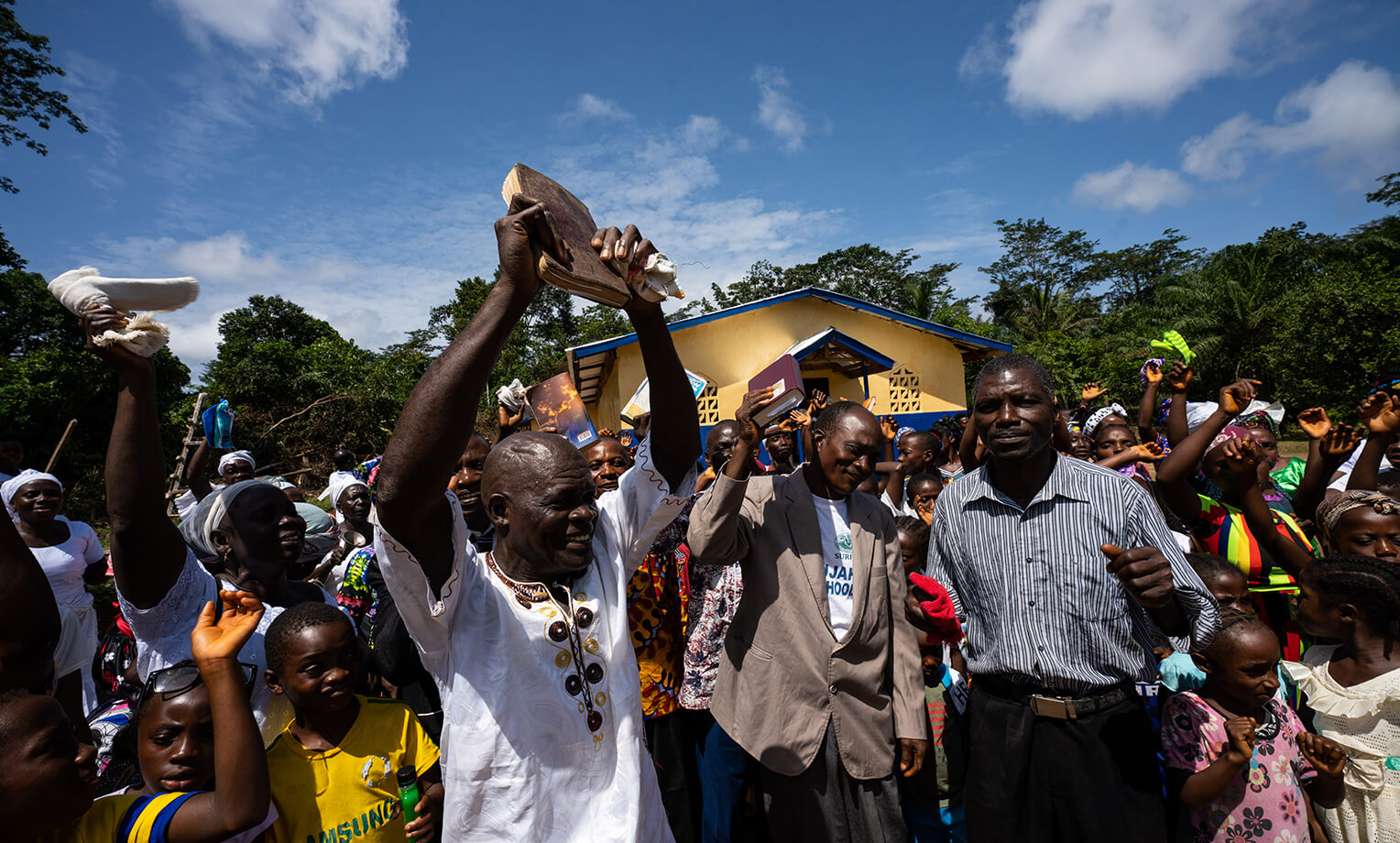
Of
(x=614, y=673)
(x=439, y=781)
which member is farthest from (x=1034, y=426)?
(x=439, y=781)

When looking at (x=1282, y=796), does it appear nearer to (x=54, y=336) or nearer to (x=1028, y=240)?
(x=54, y=336)

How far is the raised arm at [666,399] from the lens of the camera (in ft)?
6.27

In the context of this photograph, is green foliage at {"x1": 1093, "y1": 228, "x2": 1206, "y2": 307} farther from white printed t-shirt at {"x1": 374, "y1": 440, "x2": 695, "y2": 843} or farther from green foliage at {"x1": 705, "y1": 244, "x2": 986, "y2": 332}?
white printed t-shirt at {"x1": 374, "y1": 440, "x2": 695, "y2": 843}

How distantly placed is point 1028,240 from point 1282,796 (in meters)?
Result: 47.7

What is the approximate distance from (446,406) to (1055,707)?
2.32 meters

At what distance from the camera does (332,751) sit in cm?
214

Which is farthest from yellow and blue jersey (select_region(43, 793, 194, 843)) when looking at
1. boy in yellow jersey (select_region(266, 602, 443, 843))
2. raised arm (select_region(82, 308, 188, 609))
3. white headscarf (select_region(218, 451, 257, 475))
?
white headscarf (select_region(218, 451, 257, 475))

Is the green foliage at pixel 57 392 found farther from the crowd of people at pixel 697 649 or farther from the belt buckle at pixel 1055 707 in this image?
the belt buckle at pixel 1055 707

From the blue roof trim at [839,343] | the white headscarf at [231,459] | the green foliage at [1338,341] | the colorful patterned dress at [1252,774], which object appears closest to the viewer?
the colorful patterned dress at [1252,774]

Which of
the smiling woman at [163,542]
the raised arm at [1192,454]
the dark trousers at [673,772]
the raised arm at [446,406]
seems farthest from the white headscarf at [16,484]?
the raised arm at [1192,454]

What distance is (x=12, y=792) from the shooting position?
139cm

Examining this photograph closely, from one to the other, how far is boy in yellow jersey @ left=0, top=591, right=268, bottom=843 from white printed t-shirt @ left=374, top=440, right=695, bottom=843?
0.52m

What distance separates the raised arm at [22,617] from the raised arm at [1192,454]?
4.40 metres

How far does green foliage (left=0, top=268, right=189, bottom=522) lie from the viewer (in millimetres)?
14484
